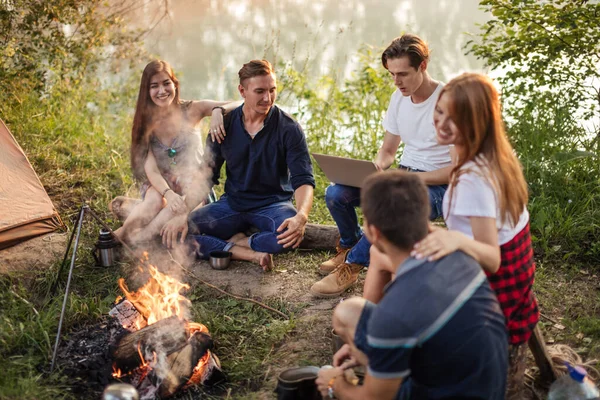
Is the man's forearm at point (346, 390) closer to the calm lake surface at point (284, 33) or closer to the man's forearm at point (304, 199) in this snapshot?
the man's forearm at point (304, 199)

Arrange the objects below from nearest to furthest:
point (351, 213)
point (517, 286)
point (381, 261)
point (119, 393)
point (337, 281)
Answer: point (119, 393), point (517, 286), point (381, 261), point (337, 281), point (351, 213)

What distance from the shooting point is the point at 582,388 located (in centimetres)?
255

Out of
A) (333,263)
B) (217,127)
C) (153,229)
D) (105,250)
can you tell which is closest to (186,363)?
(333,263)

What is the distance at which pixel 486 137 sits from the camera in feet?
8.18

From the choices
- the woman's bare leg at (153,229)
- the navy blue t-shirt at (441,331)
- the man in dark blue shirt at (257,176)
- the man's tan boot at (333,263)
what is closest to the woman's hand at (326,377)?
the navy blue t-shirt at (441,331)

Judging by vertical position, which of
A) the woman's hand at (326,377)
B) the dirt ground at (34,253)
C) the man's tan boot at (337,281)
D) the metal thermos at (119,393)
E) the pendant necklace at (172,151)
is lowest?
the man's tan boot at (337,281)

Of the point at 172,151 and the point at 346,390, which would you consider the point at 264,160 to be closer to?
the point at 172,151

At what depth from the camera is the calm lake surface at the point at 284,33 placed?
9.53 meters

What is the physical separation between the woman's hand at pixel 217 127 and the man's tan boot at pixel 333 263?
1.24 metres

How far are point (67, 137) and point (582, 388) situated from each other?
19.5 ft

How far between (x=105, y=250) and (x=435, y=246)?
3.05 meters

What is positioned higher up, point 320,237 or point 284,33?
point 284,33

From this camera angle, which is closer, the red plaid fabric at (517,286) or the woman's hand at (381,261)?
the red plaid fabric at (517,286)

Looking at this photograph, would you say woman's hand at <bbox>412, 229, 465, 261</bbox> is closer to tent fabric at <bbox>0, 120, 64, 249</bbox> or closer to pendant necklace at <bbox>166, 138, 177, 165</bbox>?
pendant necklace at <bbox>166, 138, 177, 165</bbox>
